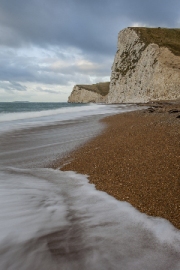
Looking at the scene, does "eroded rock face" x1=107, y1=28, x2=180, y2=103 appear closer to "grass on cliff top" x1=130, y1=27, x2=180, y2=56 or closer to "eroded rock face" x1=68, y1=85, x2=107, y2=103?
"grass on cliff top" x1=130, y1=27, x2=180, y2=56

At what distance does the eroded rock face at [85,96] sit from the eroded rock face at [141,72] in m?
52.5

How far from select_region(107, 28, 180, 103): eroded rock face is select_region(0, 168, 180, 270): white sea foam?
50.5 metres

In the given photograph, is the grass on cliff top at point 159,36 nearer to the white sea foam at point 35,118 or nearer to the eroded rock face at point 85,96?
the white sea foam at point 35,118

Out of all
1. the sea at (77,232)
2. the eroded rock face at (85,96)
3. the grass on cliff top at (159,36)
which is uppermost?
the grass on cliff top at (159,36)

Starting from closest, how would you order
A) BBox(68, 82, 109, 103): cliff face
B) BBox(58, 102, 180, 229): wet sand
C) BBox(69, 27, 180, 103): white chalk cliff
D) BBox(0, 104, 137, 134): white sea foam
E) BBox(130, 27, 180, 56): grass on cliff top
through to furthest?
BBox(58, 102, 180, 229): wet sand → BBox(0, 104, 137, 134): white sea foam → BBox(69, 27, 180, 103): white chalk cliff → BBox(130, 27, 180, 56): grass on cliff top → BBox(68, 82, 109, 103): cliff face

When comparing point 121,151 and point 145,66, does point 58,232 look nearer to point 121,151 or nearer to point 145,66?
point 121,151

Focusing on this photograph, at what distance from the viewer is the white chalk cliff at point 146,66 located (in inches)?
1991

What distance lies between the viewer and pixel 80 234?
2.28 meters

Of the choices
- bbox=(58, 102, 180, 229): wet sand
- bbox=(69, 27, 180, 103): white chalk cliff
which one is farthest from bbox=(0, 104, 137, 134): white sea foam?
bbox=(69, 27, 180, 103): white chalk cliff

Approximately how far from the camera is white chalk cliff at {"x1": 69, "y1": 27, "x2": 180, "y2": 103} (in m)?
50.6

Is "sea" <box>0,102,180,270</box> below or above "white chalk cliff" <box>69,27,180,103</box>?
below

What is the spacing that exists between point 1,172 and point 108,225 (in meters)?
3.11

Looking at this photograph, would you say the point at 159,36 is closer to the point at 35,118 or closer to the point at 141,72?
the point at 141,72

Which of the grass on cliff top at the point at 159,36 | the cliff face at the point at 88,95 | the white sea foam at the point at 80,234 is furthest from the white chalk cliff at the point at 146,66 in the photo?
the white sea foam at the point at 80,234
